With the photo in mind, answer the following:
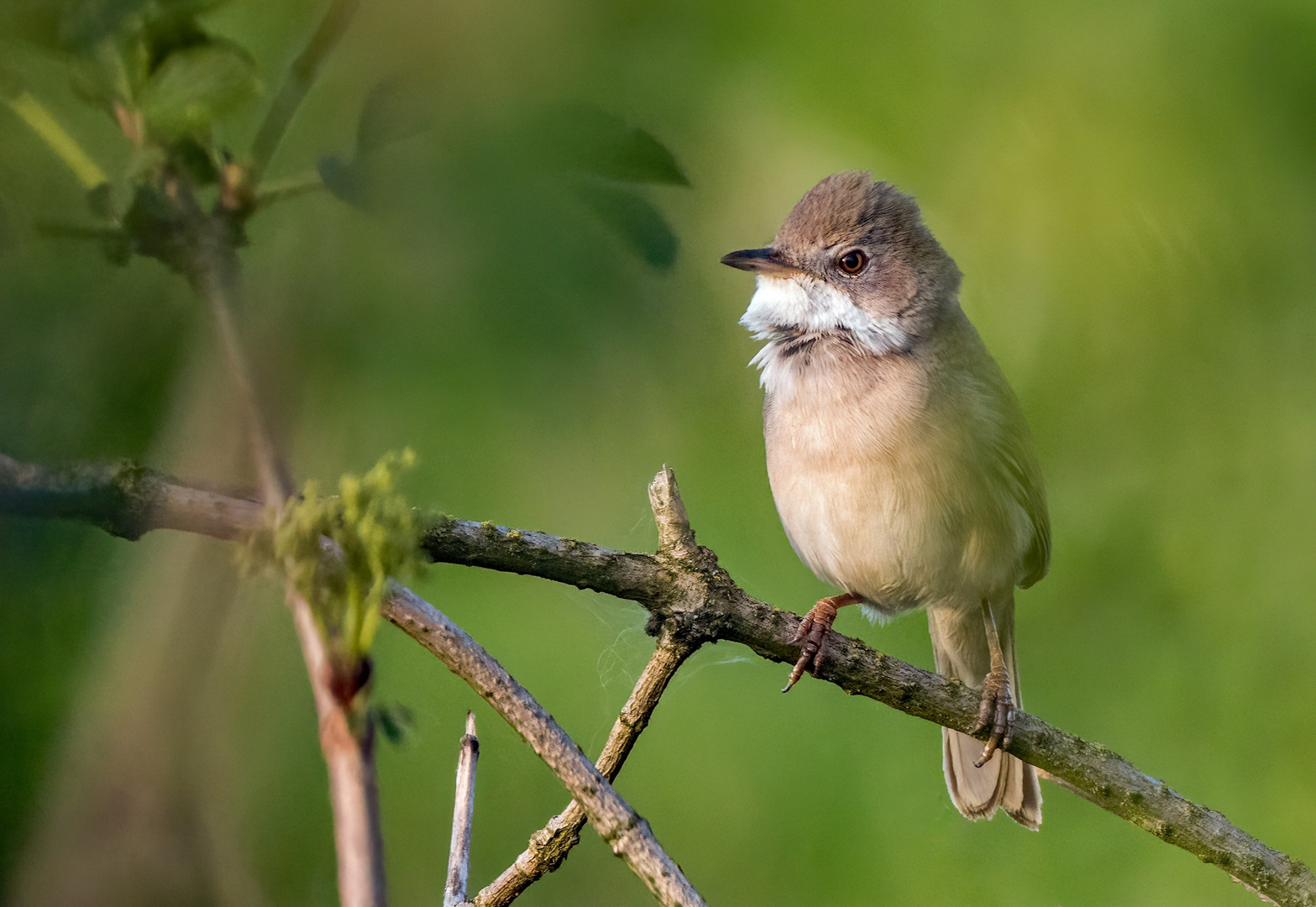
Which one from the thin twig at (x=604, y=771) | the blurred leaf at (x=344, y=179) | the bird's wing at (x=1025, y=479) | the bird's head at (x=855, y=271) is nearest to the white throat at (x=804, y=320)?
the bird's head at (x=855, y=271)

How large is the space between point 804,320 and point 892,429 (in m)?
0.21

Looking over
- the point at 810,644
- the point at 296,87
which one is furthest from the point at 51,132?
the point at 810,644

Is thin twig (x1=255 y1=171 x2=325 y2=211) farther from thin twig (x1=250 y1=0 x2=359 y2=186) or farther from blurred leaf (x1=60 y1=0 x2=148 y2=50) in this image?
blurred leaf (x1=60 y1=0 x2=148 y2=50)

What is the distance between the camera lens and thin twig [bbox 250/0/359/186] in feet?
2.08

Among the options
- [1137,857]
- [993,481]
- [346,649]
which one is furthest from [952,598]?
[346,649]

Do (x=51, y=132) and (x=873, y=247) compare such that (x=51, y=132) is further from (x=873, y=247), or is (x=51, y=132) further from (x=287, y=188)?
(x=873, y=247)

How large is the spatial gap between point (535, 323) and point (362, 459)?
0.33m

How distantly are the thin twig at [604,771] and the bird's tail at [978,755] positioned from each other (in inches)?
32.8

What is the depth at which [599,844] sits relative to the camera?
→ 1.49 m

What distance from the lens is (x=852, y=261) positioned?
1.66 meters

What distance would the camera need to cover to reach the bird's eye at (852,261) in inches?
65.0

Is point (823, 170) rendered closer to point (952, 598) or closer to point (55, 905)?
point (952, 598)

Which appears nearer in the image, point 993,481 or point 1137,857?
point 993,481

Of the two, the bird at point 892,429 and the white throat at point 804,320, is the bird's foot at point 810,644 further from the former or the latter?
the white throat at point 804,320
